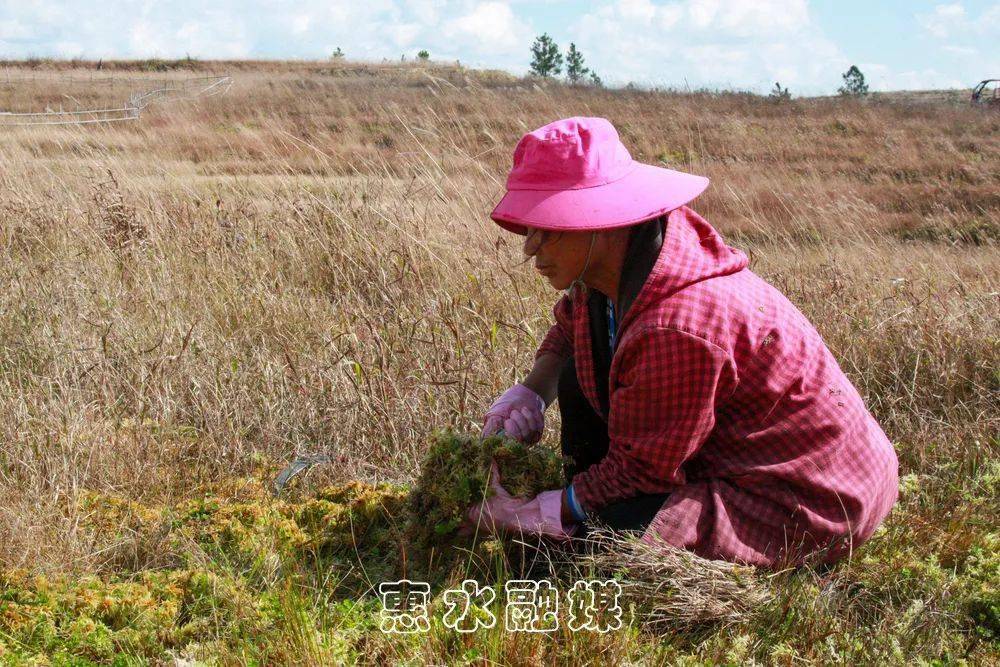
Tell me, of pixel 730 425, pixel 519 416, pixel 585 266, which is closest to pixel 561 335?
pixel 519 416

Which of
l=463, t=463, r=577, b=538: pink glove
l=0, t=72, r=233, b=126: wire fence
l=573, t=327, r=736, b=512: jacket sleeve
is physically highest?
l=0, t=72, r=233, b=126: wire fence

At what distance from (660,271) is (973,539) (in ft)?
4.41

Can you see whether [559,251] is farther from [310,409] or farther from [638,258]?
[310,409]

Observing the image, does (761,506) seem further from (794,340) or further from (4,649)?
(4,649)

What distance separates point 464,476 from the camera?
239 cm

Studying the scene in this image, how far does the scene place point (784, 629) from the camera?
6.98 ft

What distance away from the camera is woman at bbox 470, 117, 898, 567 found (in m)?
2.07

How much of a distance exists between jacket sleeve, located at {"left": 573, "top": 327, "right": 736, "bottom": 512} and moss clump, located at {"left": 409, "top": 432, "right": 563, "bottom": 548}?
247mm

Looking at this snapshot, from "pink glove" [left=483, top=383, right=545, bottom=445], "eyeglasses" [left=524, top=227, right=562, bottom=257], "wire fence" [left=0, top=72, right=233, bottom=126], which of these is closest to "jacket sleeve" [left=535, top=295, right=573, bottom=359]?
"pink glove" [left=483, top=383, right=545, bottom=445]

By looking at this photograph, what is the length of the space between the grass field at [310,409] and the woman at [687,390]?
223mm

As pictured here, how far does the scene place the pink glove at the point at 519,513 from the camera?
2297mm

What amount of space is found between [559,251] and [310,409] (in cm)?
145

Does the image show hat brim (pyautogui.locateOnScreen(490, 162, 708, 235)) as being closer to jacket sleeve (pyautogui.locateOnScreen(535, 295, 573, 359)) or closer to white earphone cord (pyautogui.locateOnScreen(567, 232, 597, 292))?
white earphone cord (pyautogui.locateOnScreen(567, 232, 597, 292))

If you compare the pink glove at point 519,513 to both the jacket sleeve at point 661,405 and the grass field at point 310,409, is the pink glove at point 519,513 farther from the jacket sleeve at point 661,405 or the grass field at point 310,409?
the grass field at point 310,409
